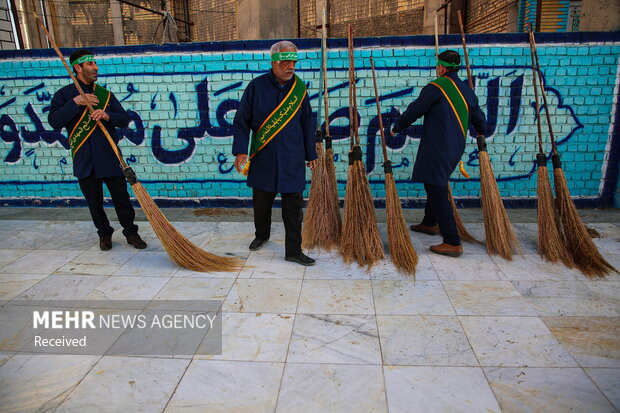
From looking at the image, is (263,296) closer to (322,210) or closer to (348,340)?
(348,340)

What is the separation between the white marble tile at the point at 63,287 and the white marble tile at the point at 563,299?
3.15 metres

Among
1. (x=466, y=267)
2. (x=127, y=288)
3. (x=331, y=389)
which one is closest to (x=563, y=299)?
(x=466, y=267)

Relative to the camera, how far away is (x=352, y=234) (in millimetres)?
3697

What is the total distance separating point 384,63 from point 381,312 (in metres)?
3.25

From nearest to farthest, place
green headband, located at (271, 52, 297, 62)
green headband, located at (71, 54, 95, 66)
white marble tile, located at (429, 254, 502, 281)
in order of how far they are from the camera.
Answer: green headband, located at (271, 52, 297, 62)
white marble tile, located at (429, 254, 502, 281)
green headband, located at (71, 54, 95, 66)

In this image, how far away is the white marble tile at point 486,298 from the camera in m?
2.77

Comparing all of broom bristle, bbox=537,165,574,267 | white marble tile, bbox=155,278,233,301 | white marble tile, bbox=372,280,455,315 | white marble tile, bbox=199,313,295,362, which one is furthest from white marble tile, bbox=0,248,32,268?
broom bristle, bbox=537,165,574,267

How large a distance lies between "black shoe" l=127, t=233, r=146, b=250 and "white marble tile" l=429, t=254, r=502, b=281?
8.63 feet

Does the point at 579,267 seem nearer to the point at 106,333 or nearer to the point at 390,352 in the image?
the point at 390,352

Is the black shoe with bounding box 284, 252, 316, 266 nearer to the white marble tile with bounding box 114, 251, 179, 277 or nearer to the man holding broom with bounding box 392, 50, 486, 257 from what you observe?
the white marble tile with bounding box 114, 251, 179, 277

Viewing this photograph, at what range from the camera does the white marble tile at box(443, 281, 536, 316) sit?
2771 millimetres

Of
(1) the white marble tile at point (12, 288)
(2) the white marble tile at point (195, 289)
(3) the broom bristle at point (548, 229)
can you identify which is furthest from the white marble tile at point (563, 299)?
(1) the white marble tile at point (12, 288)

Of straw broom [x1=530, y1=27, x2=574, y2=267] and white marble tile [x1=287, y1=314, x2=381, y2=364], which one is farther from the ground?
straw broom [x1=530, y1=27, x2=574, y2=267]

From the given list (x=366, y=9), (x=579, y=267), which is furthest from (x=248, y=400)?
(x=366, y=9)
